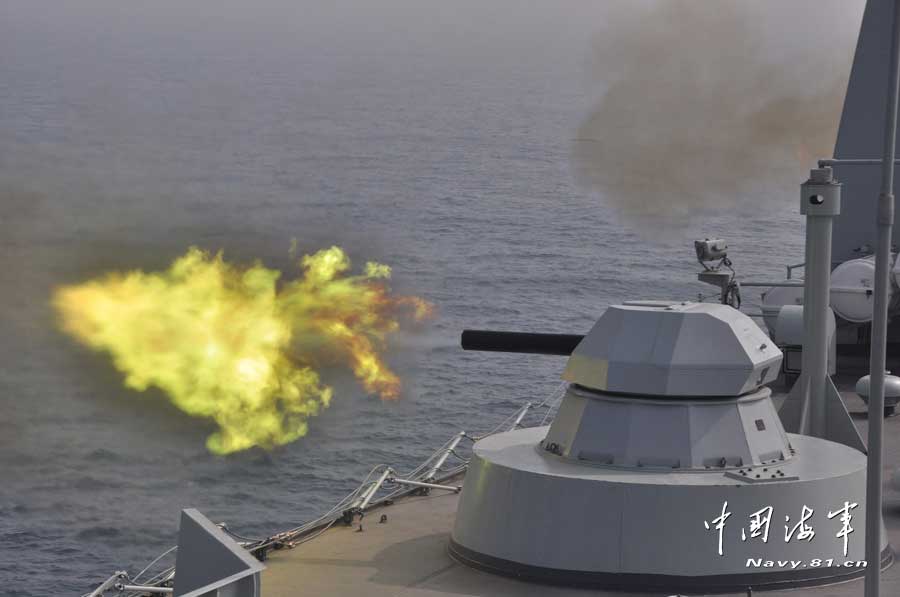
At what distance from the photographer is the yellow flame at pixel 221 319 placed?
22.4 meters

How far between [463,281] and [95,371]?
2057cm

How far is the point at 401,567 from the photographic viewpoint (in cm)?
1606

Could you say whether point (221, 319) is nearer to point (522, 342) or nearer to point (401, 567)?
point (522, 342)

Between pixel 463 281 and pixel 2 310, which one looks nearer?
pixel 2 310

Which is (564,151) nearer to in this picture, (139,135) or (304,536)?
(139,135)

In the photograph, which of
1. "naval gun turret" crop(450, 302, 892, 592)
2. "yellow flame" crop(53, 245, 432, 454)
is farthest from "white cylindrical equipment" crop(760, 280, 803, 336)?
"naval gun turret" crop(450, 302, 892, 592)

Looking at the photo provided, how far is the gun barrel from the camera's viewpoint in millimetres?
17656

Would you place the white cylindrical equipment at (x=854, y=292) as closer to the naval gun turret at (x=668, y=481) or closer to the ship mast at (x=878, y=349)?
the naval gun turret at (x=668, y=481)

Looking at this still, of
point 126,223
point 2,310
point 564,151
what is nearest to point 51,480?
point 126,223

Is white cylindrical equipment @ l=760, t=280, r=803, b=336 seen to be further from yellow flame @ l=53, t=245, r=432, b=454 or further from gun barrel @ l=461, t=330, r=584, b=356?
gun barrel @ l=461, t=330, r=584, b=356

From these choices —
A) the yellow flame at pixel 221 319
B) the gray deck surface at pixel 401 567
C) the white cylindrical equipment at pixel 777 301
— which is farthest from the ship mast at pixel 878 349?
the white cylindrical equipment at pixel 777 301

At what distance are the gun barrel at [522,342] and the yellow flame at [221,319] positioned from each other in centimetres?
529

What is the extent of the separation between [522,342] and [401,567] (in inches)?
130

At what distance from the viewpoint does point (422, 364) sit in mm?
48344
